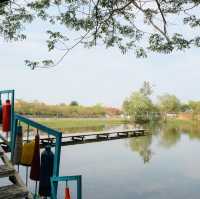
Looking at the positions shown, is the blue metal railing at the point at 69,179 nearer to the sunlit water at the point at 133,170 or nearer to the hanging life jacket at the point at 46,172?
the hanging life jacket at the point at 46,172

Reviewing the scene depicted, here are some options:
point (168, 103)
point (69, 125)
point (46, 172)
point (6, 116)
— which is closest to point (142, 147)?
point (6, 116)

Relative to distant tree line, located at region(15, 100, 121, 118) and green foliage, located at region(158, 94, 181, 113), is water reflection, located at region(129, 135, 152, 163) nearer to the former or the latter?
distant tree line, located at region(15, 100, 121, 118)

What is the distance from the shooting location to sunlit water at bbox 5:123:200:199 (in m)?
10.2

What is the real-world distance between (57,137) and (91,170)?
30.8 ft

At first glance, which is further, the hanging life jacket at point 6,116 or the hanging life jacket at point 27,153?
the hanging life jacket at point 6,116

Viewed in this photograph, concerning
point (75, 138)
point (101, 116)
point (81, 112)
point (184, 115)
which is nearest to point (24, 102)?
point (81, 112)

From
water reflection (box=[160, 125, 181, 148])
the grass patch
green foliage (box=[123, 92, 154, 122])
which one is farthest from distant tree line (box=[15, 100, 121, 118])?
water reflection (box=[160, 125, 181, 148])

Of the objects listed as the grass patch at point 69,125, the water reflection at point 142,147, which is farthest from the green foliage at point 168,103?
the water reflection at point 142,147

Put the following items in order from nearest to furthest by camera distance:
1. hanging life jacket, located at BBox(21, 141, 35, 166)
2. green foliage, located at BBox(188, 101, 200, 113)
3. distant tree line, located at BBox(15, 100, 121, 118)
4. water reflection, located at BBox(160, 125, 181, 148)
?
hanging life jacket, located at BBox(21, 141, 35, 166) → water reflection, located at BBox(160, 125, 181, 148) → distant tree line, located at BBox(15, 100, 121, 118) → green foliage, located at BBox(188, 101, 200, 113)

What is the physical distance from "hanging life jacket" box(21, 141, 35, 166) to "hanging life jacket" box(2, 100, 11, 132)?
804 millimetres

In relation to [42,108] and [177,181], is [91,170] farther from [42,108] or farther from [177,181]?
[42,108]

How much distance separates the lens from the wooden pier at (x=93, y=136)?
19142 millimetres

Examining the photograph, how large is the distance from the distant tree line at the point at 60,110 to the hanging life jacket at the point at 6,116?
38.0 meters

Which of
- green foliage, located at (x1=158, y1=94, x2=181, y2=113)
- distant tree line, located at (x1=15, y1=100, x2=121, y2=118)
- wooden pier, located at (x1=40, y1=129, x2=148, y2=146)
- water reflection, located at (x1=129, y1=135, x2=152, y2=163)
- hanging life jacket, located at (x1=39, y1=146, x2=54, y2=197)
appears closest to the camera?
hanging life jacket, located at (x1=39, y1=146, x2=54, y2=197)
